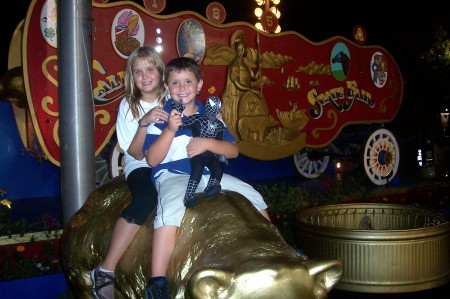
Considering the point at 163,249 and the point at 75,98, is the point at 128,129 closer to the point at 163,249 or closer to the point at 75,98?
the point at 163,249

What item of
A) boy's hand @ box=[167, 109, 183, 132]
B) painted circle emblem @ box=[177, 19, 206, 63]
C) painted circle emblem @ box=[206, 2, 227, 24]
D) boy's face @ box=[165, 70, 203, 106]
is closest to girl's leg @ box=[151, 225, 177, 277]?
boy's hand @ box=[167, 109, 183, 132]

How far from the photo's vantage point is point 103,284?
257 centimetres

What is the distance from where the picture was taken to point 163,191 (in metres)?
2.33

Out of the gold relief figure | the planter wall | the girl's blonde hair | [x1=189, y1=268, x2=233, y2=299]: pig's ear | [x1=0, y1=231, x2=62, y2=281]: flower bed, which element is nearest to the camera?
the planter wall

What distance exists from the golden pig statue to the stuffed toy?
0.05 metres

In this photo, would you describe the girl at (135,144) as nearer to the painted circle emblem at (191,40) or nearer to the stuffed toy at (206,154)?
the stuffed toy at (206,154)

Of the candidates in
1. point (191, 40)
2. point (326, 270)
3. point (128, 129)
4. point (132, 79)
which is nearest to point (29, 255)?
point (128, 129)

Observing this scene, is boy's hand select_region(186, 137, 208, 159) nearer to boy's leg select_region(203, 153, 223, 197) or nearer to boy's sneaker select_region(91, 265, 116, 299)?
boy's leg select_region(203, 153, 223, 197)

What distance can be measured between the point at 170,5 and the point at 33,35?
12.2 meters

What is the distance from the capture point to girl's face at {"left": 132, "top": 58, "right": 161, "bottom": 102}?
2.68m

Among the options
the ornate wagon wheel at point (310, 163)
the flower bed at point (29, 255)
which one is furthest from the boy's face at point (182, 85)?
the ornate wagon wheel at point (310, 163)

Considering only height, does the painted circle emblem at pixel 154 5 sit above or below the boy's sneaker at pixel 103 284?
above

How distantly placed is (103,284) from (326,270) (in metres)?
1.28

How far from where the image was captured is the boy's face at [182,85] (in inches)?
89.3
